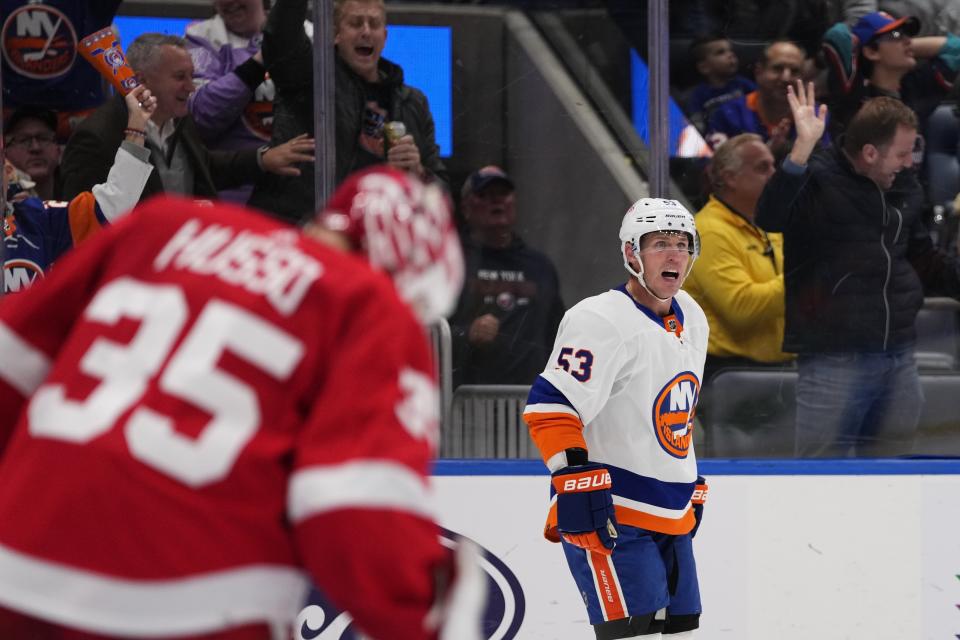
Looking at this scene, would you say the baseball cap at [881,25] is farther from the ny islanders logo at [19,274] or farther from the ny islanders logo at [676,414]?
the ny islanders logo at [19,274]

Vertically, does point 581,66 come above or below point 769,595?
above

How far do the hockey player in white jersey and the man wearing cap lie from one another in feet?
3.33

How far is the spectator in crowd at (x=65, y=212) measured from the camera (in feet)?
13.2

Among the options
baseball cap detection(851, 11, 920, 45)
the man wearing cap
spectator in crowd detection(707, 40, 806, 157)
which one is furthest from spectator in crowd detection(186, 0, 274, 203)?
baseball cap detection(851, 11, 920, 45)

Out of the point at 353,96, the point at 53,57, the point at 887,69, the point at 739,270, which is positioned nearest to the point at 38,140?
the point at 53,57

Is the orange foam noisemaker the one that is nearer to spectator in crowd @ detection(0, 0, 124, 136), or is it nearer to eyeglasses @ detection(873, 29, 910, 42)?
spectator in crowd @ detection(0, 0, 124, 136)

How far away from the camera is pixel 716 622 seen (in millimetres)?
4008

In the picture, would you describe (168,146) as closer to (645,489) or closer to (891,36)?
(645,489)

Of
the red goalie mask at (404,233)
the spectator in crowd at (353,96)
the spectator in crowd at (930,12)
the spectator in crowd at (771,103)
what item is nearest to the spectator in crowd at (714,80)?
the spectator in crowd at (771,103)

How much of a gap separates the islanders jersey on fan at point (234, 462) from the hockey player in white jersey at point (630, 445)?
5.66 ft

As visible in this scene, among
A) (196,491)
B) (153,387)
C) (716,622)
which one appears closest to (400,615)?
(196,491)

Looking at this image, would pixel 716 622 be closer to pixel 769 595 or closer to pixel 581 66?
pixel 769 595

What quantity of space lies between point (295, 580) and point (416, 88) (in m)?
2.72

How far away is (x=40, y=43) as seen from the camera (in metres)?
4.29
